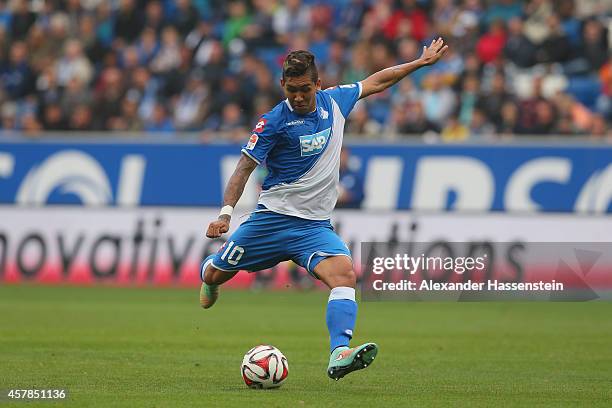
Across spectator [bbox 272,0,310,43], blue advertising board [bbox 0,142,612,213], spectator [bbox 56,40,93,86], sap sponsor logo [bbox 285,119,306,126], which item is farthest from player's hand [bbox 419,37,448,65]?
spectator [bbox 56,40,93,86]

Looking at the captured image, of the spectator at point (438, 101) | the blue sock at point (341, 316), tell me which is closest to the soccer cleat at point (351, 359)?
the blue sock at point (341, 316)

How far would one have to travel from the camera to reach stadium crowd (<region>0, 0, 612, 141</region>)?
75.6 ft

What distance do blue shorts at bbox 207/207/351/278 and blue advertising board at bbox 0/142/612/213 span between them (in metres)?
11.2

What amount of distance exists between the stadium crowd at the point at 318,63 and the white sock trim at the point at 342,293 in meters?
12.3

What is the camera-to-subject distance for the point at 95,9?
95.5 feet

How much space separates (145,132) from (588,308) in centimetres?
994

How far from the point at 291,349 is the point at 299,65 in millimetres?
4127

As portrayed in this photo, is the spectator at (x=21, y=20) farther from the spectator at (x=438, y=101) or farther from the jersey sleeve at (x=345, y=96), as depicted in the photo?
the jersey sleeve at (x=345, y=96)

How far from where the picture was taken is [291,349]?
12.9 metres

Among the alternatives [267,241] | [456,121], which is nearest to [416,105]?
[456,121]

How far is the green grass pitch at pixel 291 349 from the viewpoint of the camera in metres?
9.35

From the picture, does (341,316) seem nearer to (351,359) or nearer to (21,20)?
(351,359)

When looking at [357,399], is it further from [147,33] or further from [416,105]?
[147,33]

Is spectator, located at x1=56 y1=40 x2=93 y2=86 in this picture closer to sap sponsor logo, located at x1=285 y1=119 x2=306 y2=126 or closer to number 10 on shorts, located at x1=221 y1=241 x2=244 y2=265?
number 10 on shorts, located at x1=221 y1=241 x2=244 y2=265
